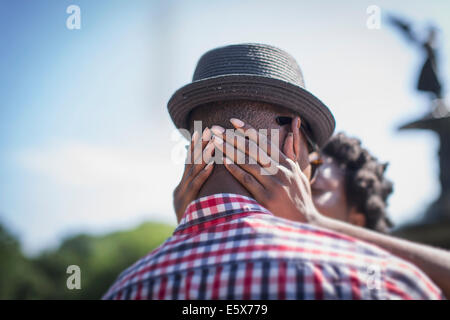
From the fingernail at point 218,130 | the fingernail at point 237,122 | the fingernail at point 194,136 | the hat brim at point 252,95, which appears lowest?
the fingernail at point 194,136

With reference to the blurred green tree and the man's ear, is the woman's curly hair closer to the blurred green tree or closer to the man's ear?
the man's ear

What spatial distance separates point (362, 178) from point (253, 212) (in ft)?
11.7

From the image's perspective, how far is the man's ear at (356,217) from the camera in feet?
17.4

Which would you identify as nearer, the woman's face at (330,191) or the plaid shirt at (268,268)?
the plaid shirt at (268,268)

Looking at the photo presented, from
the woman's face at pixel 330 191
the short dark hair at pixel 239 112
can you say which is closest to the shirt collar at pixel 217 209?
the short dark hair at pixel 239 112

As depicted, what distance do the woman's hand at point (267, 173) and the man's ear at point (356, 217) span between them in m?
3.07

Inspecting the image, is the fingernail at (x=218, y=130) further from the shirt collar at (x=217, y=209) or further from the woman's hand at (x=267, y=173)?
the shirt collar at (x=217, y=209)

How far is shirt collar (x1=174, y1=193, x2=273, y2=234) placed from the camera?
82.8 inches

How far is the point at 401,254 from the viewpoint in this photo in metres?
2.02

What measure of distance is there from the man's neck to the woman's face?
2613mm

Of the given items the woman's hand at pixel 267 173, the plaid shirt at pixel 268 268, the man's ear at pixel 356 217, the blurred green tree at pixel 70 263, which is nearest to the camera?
the plaid shirt at pixel 268 268

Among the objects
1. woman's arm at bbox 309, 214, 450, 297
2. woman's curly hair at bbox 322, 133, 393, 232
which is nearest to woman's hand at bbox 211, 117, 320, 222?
woman's arm at bbox 309, 214, 450, 297

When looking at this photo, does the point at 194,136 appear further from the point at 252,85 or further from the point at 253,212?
the point at 253,212

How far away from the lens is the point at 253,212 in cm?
209
